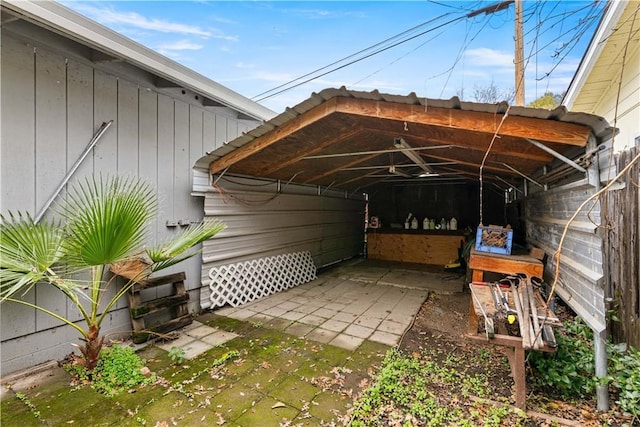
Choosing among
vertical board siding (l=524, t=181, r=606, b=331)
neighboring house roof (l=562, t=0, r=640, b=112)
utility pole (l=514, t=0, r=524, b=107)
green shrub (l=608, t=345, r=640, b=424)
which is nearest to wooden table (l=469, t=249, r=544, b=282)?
vertical board siding (l=524, t=181, r=606, b=331)

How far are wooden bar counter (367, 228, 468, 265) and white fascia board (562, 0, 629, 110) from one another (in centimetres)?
379

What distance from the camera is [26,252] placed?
2129mm

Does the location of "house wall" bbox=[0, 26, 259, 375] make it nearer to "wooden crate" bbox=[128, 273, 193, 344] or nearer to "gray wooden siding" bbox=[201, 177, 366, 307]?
"wooden crate" bbox=[128, 273, 193, 344]

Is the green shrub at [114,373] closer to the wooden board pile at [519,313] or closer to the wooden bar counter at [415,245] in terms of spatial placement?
the wooden board pile at [519,313]

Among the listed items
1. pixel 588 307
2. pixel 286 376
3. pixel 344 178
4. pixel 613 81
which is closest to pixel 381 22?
pixel 344 178

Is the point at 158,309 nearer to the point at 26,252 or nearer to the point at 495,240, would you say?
the point at 26,252


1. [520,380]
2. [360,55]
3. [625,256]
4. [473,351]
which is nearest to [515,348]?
[520,380]

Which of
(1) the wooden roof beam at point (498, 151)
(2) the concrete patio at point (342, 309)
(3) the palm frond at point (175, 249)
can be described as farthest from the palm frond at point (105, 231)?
(1) the wooden roof beam at point (498, 151)

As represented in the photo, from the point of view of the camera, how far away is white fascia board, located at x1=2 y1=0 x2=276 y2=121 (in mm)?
2195

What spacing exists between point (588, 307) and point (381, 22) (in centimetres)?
700

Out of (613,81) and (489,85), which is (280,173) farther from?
(489,85)

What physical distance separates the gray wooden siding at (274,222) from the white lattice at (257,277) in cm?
11

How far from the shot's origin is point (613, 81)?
450 centimetres

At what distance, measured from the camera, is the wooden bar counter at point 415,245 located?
7.71 metres
